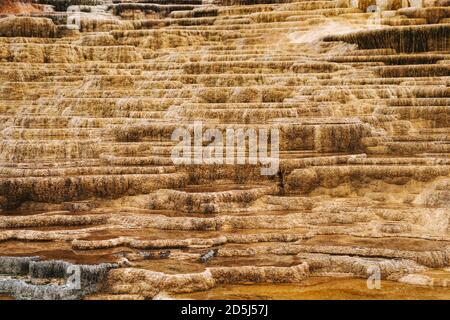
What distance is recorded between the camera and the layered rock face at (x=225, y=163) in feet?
37.1

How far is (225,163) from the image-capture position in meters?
15.5

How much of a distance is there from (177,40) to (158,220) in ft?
43.1

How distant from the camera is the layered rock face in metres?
11.3

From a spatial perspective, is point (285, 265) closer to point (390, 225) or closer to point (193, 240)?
point (193, 240)

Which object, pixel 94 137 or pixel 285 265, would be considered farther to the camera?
pixel 94 137

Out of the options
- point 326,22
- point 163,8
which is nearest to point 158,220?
point 326,22
